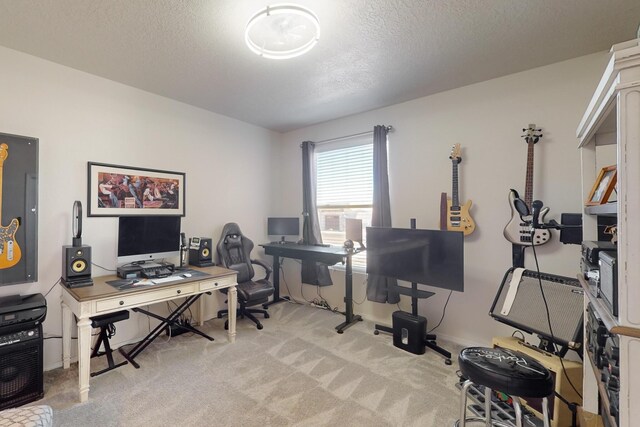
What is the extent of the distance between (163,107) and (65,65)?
32.9 inches

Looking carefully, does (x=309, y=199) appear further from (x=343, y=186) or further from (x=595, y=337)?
(x=595, y=337)

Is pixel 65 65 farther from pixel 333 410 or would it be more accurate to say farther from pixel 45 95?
pixel 333 410

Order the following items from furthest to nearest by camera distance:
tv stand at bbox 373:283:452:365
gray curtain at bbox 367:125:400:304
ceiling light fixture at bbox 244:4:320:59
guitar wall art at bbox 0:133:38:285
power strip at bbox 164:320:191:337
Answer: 1. gray curtain at bbox 367:125:400:304
2. power strip at bbox 164:320:191:337
3. tv stand at bbox 373:283:452:365
4. guitar wall art at bbox 0:133:38:285
5. ceiling light fixture at bbox 244:4:320:59

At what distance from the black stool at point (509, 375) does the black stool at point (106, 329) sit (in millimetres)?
2605

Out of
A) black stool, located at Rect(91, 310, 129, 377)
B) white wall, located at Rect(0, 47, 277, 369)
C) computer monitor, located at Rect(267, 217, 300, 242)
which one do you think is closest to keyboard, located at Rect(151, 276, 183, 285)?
black stool, located at Rect(91, 310, 129, 377)

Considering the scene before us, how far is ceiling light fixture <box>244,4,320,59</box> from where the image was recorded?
1570 millimetres

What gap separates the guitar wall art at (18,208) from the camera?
211 centimetres

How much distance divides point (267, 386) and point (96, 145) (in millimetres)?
2704

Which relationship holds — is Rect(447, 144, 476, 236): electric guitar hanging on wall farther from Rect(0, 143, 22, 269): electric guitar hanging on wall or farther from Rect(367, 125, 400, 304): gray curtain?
Rect(0, 143, 22, 269): electric guitar hanging on wall

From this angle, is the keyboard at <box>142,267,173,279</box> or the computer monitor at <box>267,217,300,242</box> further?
the computer monitor at <box>267,217,300,242</box>

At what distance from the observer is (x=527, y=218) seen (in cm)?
232

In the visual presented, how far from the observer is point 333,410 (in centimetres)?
191

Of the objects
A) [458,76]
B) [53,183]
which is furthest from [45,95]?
[458,76]

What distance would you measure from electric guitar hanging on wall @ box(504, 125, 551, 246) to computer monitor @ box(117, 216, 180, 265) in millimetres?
3266
